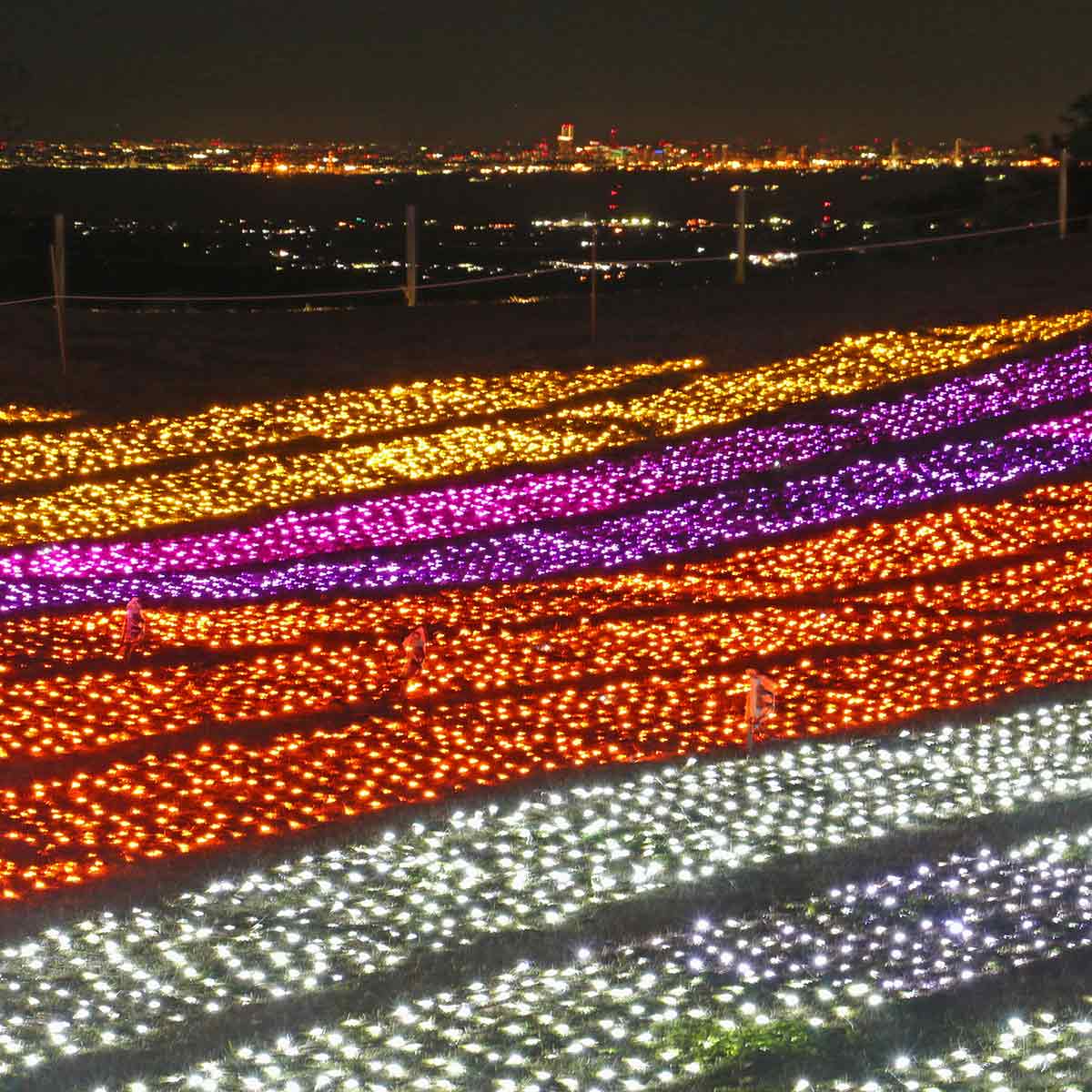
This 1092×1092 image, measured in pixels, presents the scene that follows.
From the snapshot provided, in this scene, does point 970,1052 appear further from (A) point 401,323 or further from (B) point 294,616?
(A) point 401,323

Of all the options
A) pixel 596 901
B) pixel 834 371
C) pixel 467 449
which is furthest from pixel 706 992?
pixel 834 371

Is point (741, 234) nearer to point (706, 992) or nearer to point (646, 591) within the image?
point (646, 591)

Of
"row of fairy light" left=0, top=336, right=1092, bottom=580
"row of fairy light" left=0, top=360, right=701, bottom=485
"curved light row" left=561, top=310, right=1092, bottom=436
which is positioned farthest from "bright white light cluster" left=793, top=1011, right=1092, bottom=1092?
"row of fairy light" left=0, top=360, right=701, bottom=485

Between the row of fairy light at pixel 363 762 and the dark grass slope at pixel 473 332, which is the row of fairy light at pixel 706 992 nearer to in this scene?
the row of fairy light at pixel 363 762

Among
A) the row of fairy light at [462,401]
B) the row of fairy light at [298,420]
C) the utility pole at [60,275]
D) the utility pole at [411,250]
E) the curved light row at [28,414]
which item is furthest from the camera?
the utility pole at [411,250]

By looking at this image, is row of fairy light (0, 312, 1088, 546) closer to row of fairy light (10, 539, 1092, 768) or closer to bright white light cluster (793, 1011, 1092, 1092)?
row of fairy light (10, 539, 1092, 768)

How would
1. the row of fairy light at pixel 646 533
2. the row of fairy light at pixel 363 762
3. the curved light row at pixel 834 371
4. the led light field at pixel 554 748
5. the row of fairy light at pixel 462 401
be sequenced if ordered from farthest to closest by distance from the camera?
the curved light row at pixel 834 371 → the row of fairy light at pixel 462 401 → the row of fairy light at pixel 646 533 → the row of fairy light at pixel 363 762 → the led light field at pixel 554 748

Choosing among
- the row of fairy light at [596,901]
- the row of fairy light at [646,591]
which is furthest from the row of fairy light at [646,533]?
the row of fairy light at [596,901]
